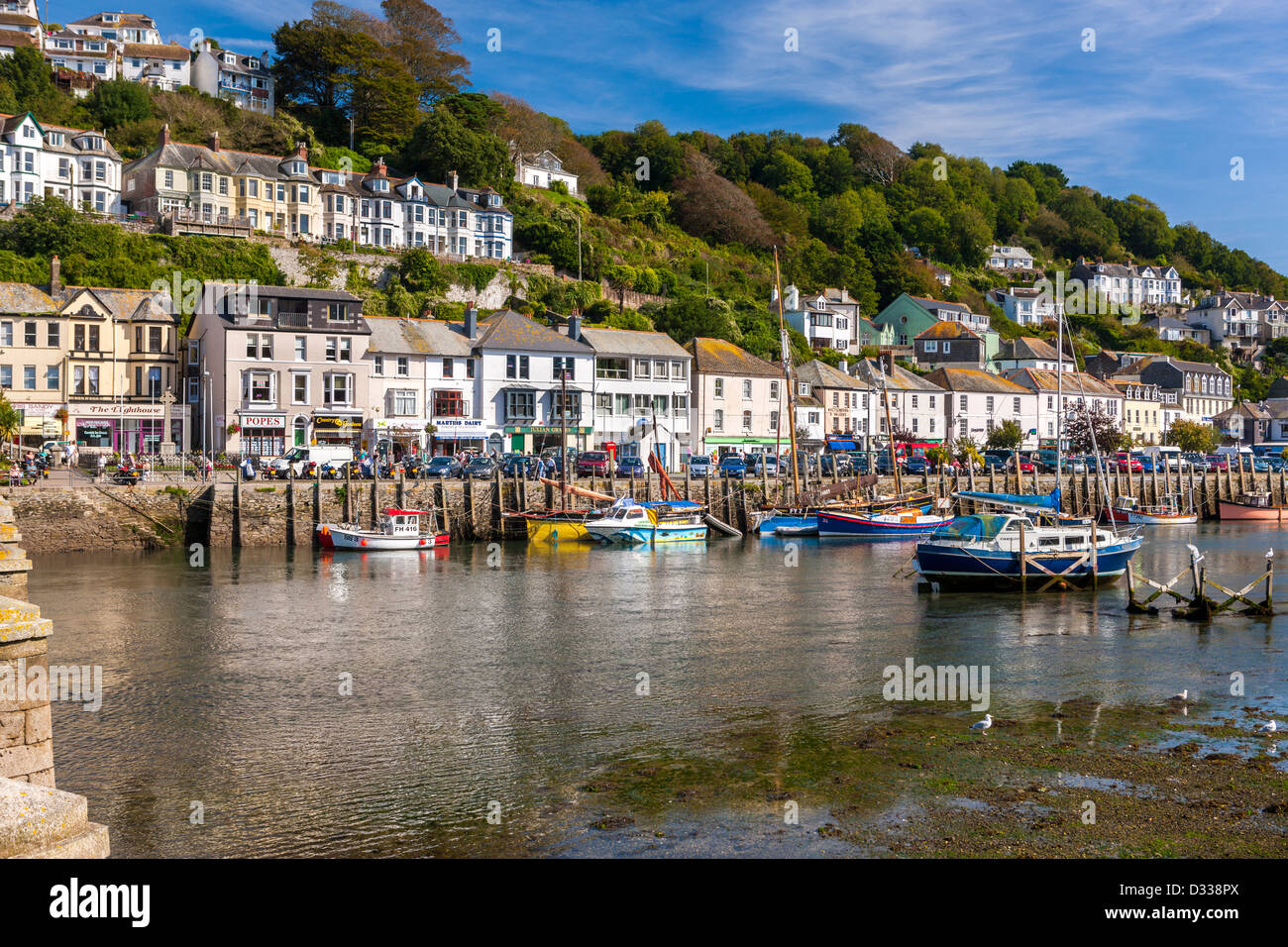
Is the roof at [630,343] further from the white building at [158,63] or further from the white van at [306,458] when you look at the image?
the white building at [158,63]

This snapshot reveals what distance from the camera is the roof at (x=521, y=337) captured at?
73.4 m

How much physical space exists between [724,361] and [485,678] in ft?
205

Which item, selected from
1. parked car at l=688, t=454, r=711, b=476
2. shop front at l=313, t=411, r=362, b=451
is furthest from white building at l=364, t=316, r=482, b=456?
parked car at l=688, t=454, r=711, b=476

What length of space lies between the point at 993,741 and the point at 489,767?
8341 millimetres

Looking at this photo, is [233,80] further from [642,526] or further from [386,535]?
[642,526]

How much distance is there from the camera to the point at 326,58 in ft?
358

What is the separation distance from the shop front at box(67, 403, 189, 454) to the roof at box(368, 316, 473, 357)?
507 inches

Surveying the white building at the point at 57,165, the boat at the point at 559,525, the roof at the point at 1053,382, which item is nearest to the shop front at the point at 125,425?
the white building at the point at 57,165

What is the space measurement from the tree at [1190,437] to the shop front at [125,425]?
94.1 m

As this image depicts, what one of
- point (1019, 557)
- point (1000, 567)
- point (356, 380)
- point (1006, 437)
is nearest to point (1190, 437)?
point (1006, 437)

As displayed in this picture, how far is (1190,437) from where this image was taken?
110 meters
